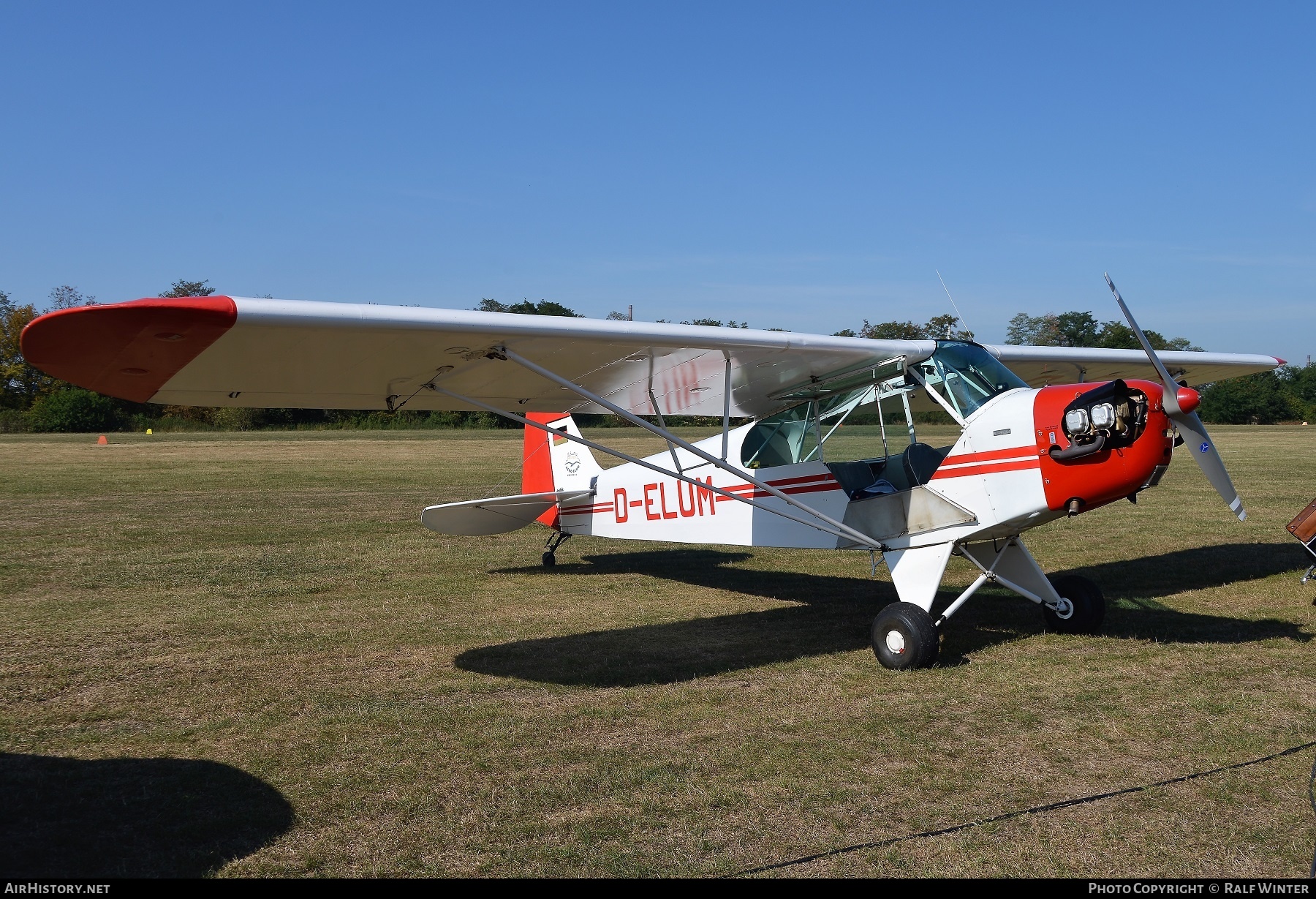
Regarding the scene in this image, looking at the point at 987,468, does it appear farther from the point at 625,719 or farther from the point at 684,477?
the point at 625,719

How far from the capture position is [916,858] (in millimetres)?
3359

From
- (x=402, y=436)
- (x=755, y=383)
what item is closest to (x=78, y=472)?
(x=402, y=436)

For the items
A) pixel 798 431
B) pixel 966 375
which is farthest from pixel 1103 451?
pixel 798 431

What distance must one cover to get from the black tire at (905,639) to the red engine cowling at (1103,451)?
111cm

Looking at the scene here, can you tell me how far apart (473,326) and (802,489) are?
315 cm

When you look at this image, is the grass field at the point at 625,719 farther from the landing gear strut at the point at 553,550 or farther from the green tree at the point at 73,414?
the green tree at the point at 73,414

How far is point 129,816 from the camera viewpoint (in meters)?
3.82

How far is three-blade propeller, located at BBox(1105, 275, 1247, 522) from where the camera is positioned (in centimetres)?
568

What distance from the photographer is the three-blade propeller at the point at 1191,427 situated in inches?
224

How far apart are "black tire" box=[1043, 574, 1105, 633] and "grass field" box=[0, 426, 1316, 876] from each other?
0.13m

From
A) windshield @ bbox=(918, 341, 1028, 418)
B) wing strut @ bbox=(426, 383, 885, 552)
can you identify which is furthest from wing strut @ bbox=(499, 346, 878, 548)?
windshield @ bbox=(918, 341, 1028, 418)

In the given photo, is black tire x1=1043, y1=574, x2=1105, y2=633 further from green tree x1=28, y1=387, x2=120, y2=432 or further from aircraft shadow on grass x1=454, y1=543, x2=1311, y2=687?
green tree x1=28, y1=387, x2=120, y2=432

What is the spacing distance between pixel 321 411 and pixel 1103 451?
39585mm

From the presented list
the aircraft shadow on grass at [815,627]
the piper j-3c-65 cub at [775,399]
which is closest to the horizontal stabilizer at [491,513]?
the aircraft shadow on grass at [815,627]
